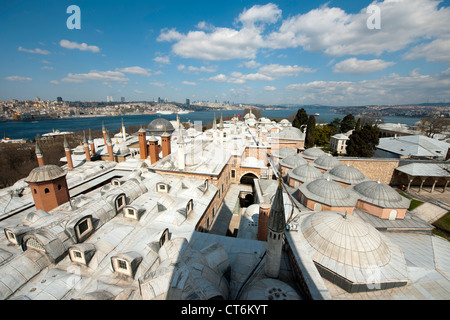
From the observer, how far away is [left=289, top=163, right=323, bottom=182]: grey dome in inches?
723

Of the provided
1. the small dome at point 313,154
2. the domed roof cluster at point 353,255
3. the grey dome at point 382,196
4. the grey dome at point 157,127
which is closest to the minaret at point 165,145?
the grey dome at point 157,127

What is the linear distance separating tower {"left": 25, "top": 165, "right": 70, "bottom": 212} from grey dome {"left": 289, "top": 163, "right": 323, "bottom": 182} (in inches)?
741

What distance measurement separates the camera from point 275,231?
671 centimetres

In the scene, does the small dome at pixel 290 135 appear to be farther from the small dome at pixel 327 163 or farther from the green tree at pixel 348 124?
the green tree at pixel 348 124

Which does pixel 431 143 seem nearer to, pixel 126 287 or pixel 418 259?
pixel 418 259

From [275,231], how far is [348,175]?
15491 millimetres

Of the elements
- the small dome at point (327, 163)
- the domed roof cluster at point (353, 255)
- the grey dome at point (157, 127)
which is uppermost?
the grey dome at point (157, 127)

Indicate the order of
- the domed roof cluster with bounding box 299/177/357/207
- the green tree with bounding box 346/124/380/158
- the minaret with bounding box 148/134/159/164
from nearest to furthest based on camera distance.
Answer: the domed roof cluster with bounding box 299/177/357/207, the minaret with bounding box 148/134/159/164, the green tree with bounding box 346/124/380/158

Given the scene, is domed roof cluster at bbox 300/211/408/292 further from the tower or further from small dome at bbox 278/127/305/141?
small dome at bbox 278/127/305/141

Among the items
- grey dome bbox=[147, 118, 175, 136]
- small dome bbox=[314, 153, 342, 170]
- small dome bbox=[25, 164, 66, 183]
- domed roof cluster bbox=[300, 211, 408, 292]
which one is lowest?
domed roof cluster bbox=[300, 211, 408, 292]

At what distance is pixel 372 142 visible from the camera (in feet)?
103

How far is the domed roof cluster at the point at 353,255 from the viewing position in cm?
809

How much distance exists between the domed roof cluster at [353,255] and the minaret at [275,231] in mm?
1898

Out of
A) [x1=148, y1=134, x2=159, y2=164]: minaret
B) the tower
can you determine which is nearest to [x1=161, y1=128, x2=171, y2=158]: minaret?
[x1=148, y1=134, x2=159, y2=164]: minaret
